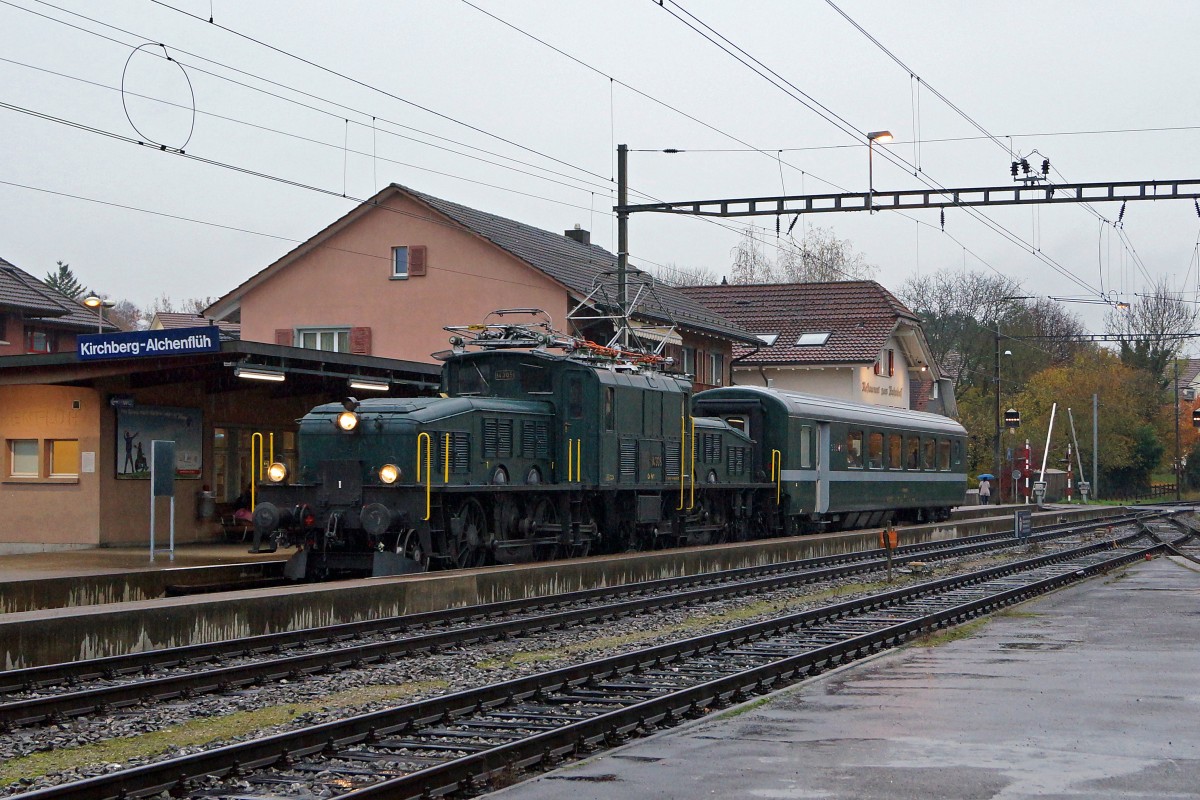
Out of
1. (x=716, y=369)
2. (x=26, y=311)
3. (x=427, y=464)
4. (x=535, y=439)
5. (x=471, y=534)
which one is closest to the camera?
(x=427, y=464)

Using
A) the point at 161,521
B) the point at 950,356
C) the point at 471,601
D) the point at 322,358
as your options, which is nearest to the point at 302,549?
the point at 471,601

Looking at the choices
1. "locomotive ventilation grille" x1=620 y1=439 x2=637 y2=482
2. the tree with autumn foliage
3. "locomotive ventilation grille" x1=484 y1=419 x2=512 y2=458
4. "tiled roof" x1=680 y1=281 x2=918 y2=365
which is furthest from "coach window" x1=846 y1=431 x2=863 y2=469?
the tree with autumn foliage

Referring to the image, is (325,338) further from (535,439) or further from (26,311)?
(535,439)

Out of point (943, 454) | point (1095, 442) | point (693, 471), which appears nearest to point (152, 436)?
point (693, 471)

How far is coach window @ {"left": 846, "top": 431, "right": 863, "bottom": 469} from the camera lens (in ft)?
97.5

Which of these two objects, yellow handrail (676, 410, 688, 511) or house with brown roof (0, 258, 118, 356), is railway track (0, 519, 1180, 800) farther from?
house with brown roof (0, 258, 118, 356)

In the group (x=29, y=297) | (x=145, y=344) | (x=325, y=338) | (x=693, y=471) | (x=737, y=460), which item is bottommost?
(x=693, y=471)

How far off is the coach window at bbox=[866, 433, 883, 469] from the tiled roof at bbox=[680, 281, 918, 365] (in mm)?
16027

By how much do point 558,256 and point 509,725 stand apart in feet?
105

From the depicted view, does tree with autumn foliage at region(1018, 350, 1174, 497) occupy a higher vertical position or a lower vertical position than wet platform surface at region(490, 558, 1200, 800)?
higher

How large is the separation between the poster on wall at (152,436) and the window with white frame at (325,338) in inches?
603

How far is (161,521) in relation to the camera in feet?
77.6

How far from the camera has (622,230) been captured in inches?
1008

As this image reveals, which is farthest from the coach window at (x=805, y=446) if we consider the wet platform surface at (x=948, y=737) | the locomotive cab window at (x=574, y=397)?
the wet platform surface at (x=948, y=737)
